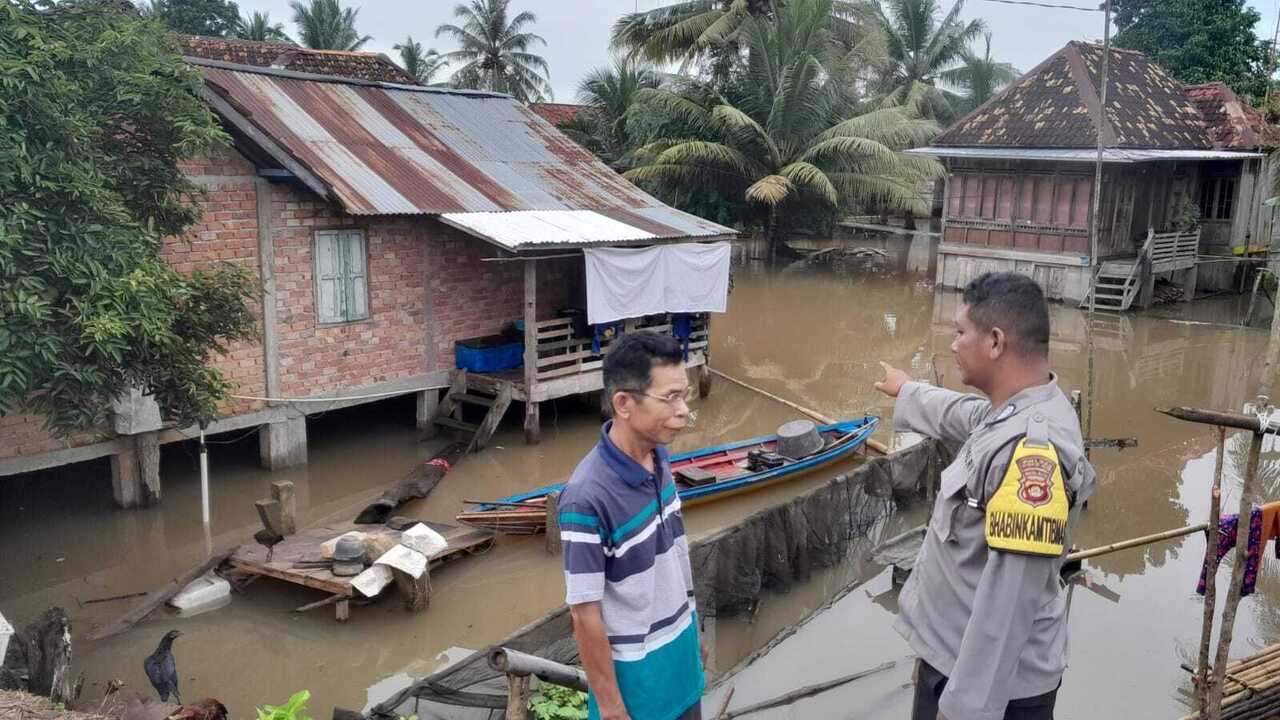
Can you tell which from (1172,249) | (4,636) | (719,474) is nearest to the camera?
(4,636)

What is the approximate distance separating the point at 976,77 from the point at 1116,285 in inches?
616

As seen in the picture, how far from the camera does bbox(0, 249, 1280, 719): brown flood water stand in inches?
285

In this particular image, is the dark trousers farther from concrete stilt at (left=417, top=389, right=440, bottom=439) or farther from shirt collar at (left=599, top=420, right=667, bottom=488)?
concrete stilt at (left=417, top=389, right=440, bottom=439)

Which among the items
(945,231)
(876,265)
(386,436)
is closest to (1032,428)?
(386,436)

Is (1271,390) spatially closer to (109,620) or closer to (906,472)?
(906,472)

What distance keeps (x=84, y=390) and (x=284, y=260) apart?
4.57m

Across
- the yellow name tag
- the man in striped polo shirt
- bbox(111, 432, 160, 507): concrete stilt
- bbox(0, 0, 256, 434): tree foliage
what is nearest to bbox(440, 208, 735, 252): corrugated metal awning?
bbox(0, 0, 256, 434): tree foliage

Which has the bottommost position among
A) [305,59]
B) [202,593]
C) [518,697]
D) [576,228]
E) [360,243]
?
[202,593]

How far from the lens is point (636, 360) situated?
3041 millimetres

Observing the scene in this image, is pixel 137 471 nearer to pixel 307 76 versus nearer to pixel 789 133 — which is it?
pixel 307 76

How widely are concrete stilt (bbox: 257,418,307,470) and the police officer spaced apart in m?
9.76

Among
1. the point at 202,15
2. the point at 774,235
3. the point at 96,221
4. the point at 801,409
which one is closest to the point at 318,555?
the point at 96,221

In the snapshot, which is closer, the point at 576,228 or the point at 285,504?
the point at 285,504

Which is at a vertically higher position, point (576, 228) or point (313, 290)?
point (576, 228)
